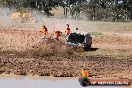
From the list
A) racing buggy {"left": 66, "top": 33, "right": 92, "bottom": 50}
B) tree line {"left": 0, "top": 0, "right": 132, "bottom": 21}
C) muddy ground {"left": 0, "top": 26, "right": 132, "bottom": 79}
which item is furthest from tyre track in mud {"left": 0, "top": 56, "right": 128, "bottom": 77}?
tree line {"left": 0, "top": 0, "right": 132, "bottom": 21}

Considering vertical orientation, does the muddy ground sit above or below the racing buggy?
below

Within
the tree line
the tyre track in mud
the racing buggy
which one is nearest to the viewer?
the tyre track in mud

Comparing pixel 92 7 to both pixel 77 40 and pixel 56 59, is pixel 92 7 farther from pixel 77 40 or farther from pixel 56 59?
pixel 56 59

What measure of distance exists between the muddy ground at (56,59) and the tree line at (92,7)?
57.2 m

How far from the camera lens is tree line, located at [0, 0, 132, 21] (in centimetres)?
9194

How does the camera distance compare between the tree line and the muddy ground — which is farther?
the tree line

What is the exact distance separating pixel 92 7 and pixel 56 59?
2887 inches

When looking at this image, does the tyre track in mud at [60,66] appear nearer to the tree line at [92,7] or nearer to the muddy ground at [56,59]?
the muddy ground at [56,59]

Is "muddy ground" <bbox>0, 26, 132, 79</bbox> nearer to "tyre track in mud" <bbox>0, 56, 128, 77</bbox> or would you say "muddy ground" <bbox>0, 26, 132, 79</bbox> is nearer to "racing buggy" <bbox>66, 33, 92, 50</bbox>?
"tyre track in mud" <bbox>0, 56, 128, 77</bbox>

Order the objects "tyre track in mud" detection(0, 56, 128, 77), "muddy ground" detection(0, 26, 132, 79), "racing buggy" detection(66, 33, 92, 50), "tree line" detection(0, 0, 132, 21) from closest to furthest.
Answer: "tyre track in mud" detection(0, 56, 128, 77) < "muddy ground" detection(0, 26, 132, 79) < "racing buggy" detection(66, 33, 92, 50) < "tree line" detection(0, 0, 132, 21)

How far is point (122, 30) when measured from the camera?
53.8 metres

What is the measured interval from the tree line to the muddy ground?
57151mm

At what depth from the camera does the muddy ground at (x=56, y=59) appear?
813 inches

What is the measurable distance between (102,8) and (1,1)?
24773 millimetres
